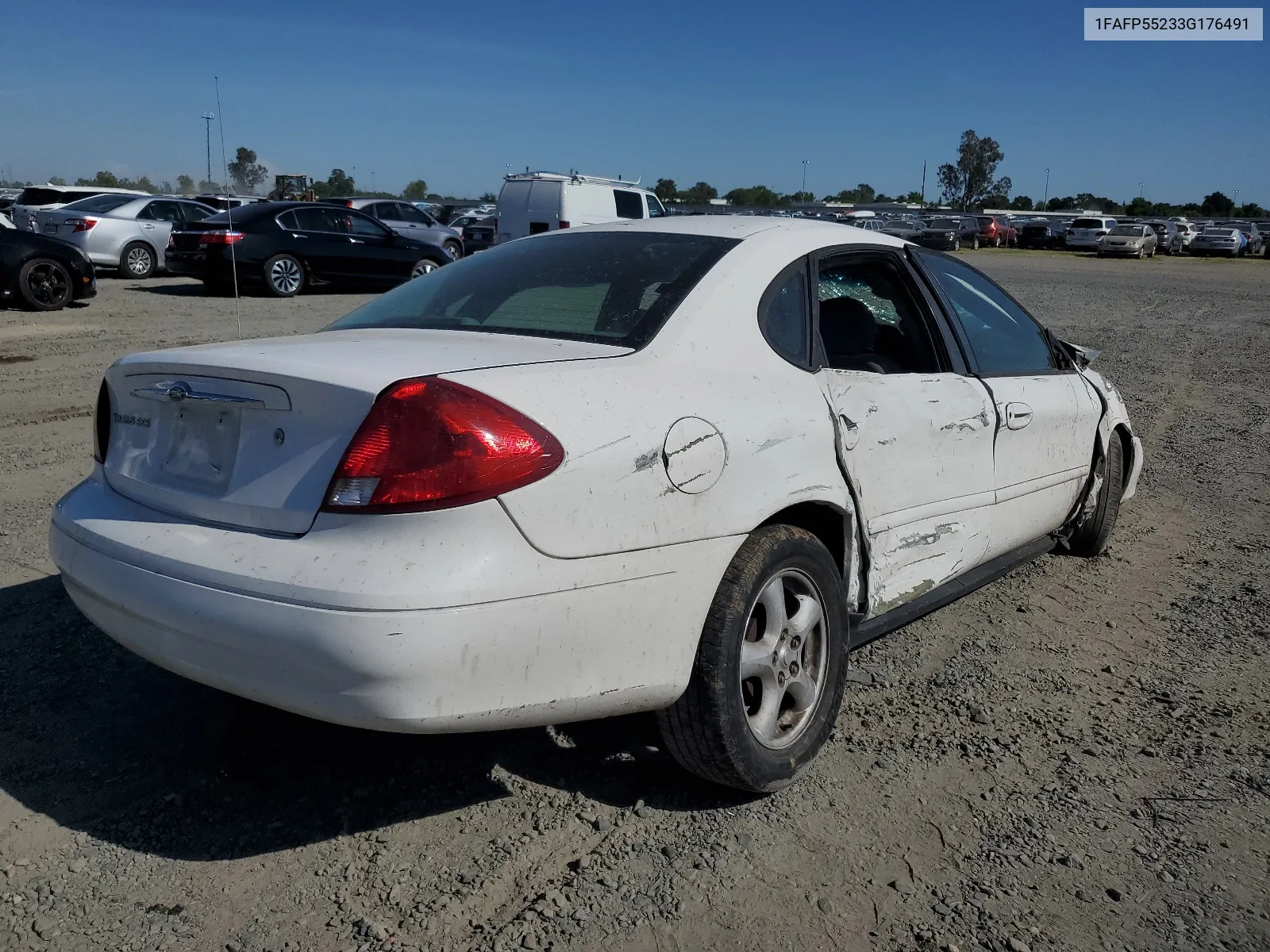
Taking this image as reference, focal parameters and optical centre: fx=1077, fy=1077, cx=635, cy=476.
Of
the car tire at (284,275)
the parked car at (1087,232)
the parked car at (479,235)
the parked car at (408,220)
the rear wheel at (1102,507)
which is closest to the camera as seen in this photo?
the rear wheel at (1102,507)

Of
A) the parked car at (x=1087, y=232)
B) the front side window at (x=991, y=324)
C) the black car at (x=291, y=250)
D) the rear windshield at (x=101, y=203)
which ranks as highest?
the parked car at (x=1087, y=232)

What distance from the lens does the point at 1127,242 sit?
42.2 meters

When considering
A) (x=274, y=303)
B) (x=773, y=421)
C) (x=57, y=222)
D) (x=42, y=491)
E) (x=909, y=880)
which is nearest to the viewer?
(x=909, y=880)

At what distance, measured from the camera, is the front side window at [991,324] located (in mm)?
4145

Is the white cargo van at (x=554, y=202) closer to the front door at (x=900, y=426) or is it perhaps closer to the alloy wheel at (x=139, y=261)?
the alloy wheel at (x=139, y=261)

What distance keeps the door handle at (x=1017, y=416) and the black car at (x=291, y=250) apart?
44.9 ft

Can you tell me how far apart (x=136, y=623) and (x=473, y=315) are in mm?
1278

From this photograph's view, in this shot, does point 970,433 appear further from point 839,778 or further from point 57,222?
point 57,222

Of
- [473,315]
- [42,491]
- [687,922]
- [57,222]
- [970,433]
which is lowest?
[687,922]

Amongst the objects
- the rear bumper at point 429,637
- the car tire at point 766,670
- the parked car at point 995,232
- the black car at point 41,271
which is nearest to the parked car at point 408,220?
the black car at point 41,271

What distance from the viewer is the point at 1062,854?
2760mm

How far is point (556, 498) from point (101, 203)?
67.0 feet

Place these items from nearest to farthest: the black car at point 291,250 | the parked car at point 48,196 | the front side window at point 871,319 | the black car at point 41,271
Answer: the front side window at point 871,319, the black car at point 41,271, the black car at point 291,250, the parked car at point 48,196

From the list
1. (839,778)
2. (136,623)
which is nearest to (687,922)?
(839,778)
